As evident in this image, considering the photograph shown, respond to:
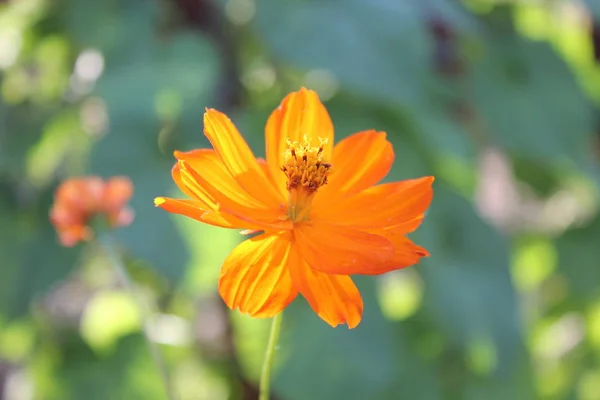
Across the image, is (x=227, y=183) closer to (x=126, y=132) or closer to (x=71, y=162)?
(x=126, y=132)

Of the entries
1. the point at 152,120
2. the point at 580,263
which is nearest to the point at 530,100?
the point at 580,263

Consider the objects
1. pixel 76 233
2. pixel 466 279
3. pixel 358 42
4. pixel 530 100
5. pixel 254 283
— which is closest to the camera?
pixel 254 283

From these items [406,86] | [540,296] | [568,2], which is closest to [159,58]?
[406,86]

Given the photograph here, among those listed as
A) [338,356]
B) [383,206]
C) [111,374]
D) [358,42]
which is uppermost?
A: [358,42]

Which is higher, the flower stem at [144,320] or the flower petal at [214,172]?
the flower petal at [214,172]

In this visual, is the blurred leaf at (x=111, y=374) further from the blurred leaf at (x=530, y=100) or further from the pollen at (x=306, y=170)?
the pollen at (x=306, y=170)

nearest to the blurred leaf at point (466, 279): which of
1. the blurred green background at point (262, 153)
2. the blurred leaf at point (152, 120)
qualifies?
the blurred green background at point (262, 153)

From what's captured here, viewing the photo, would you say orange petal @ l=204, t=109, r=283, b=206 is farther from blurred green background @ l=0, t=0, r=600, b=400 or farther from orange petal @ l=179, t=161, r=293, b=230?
blurred green background @ l=0, t=0, r=600, b=400

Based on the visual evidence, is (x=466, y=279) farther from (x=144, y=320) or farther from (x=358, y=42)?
(x=144, y=320)
